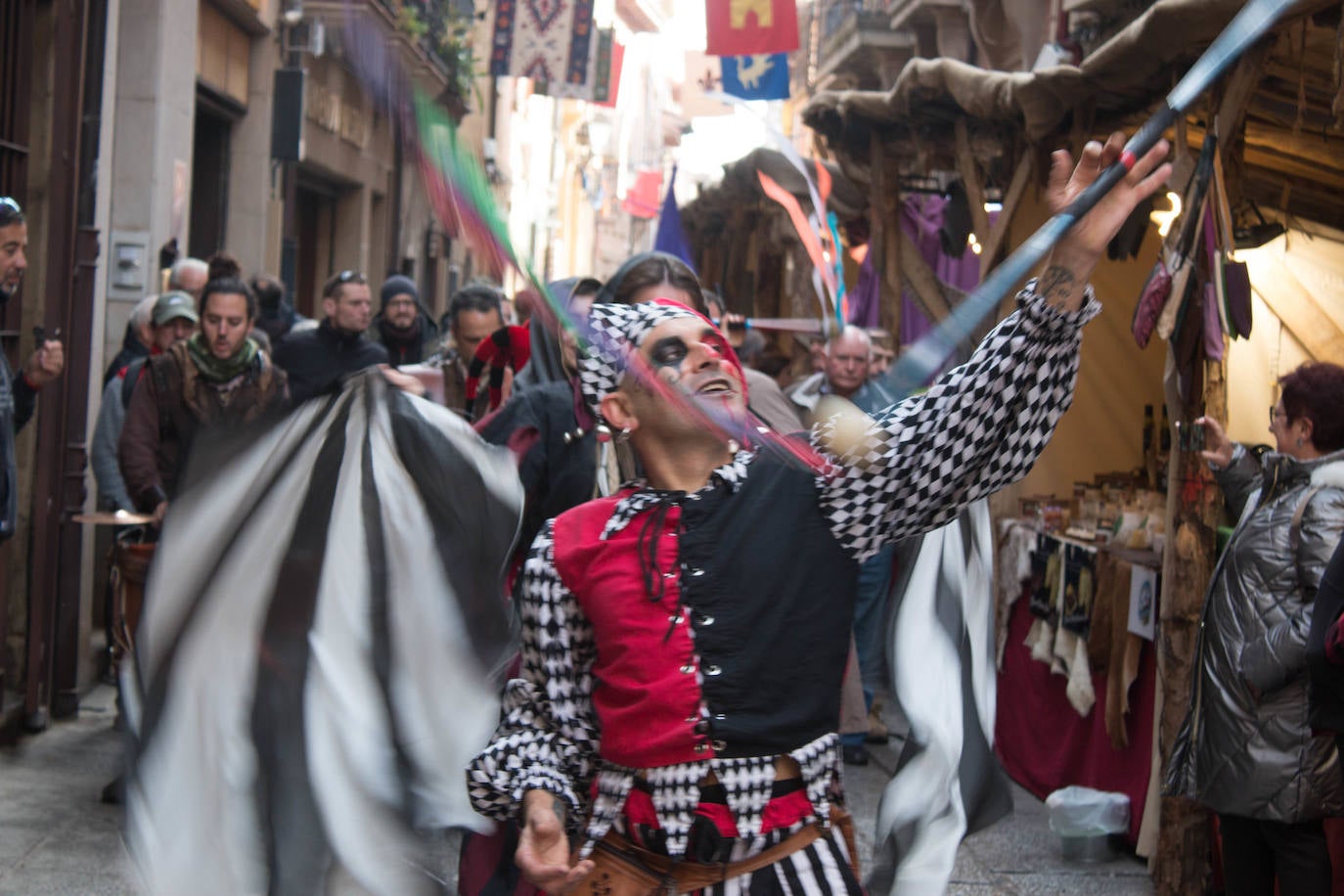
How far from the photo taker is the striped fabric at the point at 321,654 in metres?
2.46

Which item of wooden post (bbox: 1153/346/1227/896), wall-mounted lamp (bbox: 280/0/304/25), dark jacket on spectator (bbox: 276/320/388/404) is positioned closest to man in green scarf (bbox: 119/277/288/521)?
dark jacket on spectator (bbox: 276/320/388/404)

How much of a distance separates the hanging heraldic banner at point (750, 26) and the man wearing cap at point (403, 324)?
461 centimetres

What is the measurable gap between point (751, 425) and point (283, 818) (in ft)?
3.09

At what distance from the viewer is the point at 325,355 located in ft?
23.7

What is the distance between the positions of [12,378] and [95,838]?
5.22ft

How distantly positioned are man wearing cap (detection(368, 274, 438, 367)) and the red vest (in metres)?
5.87

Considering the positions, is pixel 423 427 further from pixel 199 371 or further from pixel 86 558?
pixel 86 558

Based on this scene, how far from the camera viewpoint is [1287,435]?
4441mm

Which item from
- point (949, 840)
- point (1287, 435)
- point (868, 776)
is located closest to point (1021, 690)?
point (868, 776)

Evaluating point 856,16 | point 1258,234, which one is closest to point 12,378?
point 1258,234

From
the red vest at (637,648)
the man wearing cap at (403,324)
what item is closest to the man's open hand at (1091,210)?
the red vest at (637,648)

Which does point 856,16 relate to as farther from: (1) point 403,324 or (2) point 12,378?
(2) point 12,378

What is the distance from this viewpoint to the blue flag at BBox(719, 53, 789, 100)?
12.5m

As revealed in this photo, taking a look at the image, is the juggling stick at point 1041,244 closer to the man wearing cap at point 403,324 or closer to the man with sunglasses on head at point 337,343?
the man with sunglasses on head at point 337,343
